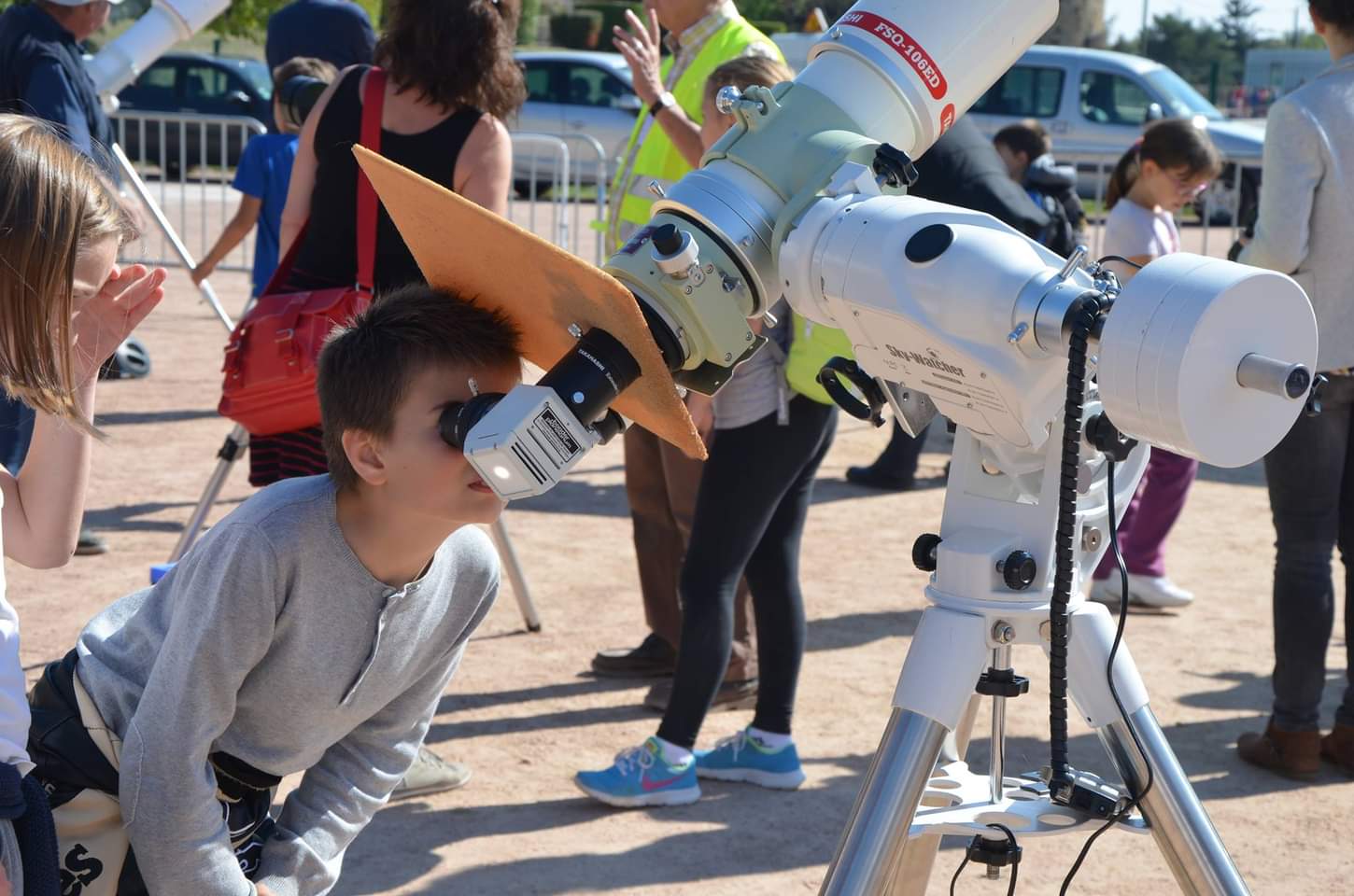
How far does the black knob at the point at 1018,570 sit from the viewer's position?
184cm

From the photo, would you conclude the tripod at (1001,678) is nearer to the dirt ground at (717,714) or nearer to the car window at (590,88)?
the dirt ground at (717,714)

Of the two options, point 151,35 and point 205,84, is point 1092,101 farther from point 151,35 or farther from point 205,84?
point 151,35

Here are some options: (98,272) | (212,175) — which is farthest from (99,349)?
(212,175)

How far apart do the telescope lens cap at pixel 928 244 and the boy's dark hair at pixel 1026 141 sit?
18.6ft

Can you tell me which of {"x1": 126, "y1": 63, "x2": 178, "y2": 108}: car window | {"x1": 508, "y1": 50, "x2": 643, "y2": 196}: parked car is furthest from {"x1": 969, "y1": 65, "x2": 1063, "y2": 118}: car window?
{"x1": 126, "y1": 63, "x2": 178, "y2": 108}: car window

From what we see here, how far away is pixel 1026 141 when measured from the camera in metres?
7.16

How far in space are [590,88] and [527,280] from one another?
1757 cm

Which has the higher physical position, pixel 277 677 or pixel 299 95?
pixel 299 95

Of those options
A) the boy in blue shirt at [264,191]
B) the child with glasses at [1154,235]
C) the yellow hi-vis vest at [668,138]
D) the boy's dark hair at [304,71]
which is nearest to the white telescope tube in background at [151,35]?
the boy in blue shirt at [264,191]

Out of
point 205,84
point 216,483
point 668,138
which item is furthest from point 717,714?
point 205,84

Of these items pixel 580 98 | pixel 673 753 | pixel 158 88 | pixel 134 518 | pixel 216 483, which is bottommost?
pixel 158 88

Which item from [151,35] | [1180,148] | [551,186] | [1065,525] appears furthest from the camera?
[551,186]

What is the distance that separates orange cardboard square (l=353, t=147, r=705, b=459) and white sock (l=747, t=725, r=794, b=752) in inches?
80.1

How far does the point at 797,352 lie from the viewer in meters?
3.64
